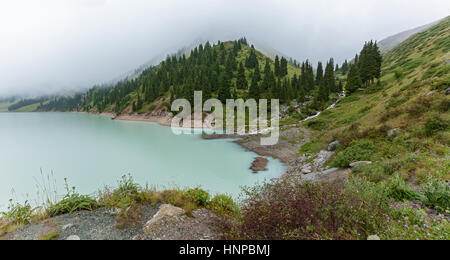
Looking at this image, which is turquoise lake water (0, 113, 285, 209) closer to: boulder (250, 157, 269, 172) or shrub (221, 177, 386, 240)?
boulder (250, 157, 269, 172)

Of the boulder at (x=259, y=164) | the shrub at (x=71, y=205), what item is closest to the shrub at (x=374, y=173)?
the shrub at (x=71, y=205)

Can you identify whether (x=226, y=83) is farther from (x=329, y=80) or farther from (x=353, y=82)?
(x=353, y=82)

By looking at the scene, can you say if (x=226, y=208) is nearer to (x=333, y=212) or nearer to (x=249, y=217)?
(x=249, y=217)

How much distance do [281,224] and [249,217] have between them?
746 millimetres

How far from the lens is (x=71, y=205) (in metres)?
5.66

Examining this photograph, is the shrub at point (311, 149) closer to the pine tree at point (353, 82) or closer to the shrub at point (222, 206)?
the shrub at point (222, 206)

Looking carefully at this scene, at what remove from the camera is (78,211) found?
556cm

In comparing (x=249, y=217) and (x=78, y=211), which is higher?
(x=249, y=217)

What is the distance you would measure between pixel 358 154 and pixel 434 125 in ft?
13.8

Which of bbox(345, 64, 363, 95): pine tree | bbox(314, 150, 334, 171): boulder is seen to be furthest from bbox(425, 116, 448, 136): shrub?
bbox(345, 64, 363, 95): pine tree

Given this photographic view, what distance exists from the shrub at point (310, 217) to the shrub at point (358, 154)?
9.60m

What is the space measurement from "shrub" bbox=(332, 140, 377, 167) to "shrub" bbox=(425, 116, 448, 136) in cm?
277

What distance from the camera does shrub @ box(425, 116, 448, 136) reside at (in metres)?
10.6
